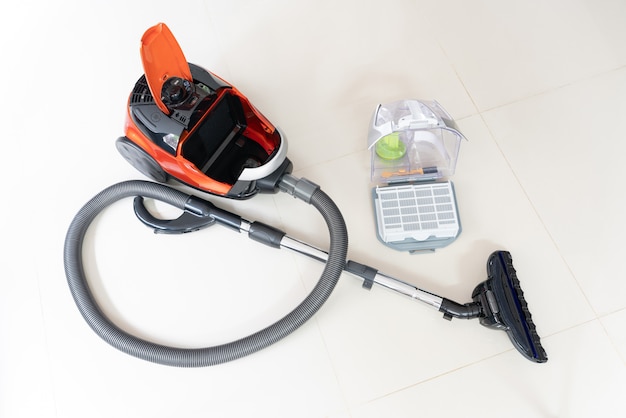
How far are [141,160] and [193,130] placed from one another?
22 cm

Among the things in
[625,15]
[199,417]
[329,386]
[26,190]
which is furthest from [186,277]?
[625,15]

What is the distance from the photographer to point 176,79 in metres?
1.30

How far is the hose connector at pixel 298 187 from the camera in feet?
4.44

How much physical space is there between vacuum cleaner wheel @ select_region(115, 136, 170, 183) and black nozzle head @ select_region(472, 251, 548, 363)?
0.90 metres

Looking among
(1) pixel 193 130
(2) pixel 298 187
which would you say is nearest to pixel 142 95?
(1) pixel 193 130

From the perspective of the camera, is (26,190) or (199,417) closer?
(199,417)

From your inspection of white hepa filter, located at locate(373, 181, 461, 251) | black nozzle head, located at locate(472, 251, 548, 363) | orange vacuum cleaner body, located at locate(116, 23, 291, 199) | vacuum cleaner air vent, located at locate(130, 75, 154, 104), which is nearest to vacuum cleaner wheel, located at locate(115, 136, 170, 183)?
orange vacuum cleaner body, located at locate(116, 23, 291, 199)

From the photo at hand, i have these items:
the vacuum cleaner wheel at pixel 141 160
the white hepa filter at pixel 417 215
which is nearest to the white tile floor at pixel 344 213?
the white hepa filter at pixel 417 215

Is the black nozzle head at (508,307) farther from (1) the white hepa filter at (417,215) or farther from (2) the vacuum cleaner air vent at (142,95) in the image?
(2) the vacuum cleaner air vent at (142,95)

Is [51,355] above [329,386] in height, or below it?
above

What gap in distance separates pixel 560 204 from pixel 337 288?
0.67 metres

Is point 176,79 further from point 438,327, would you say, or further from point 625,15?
point 625,15

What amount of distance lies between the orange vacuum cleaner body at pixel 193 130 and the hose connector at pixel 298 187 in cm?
3

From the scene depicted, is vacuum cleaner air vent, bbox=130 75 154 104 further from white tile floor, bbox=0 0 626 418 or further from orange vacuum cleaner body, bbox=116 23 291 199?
white tile floor, bbox=0 0 626 418
